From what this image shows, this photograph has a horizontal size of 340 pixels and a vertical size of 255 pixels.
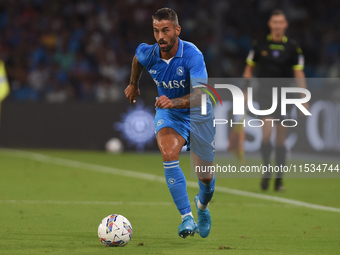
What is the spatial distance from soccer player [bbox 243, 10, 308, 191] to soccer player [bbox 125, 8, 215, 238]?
3254 millimetres

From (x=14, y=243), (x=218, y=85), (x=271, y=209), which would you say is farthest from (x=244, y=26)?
(x=14, y=243)

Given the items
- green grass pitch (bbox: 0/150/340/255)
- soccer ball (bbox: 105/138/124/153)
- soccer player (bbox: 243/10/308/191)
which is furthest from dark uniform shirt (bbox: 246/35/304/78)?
soccer ball (bbox: 105/138/124/153)

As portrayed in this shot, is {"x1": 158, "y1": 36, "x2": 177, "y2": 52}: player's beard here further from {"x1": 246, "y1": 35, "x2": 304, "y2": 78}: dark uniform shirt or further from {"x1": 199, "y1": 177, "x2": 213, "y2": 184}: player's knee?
{"x1": 246, "y1": 35, "x2": 304, "y2": 78}: dark uniform shirt

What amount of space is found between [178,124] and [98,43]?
40.7 ft

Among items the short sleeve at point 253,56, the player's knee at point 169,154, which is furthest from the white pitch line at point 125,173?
the player's knee at point 169,154

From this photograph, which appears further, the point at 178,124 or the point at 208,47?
the point at 208,47

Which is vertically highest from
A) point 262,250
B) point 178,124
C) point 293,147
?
point 178,124

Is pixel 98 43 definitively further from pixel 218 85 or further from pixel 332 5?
pixel 332 5

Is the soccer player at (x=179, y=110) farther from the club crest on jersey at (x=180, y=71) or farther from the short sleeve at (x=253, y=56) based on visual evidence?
the short sleeve at (x=253, y=56)

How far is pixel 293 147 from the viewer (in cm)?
1323

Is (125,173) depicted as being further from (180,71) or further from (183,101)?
(183,101)

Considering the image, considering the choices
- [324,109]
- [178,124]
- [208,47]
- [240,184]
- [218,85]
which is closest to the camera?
[178,124]

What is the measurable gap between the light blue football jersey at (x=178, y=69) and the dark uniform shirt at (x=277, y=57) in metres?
3.44

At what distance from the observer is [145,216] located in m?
6.06
